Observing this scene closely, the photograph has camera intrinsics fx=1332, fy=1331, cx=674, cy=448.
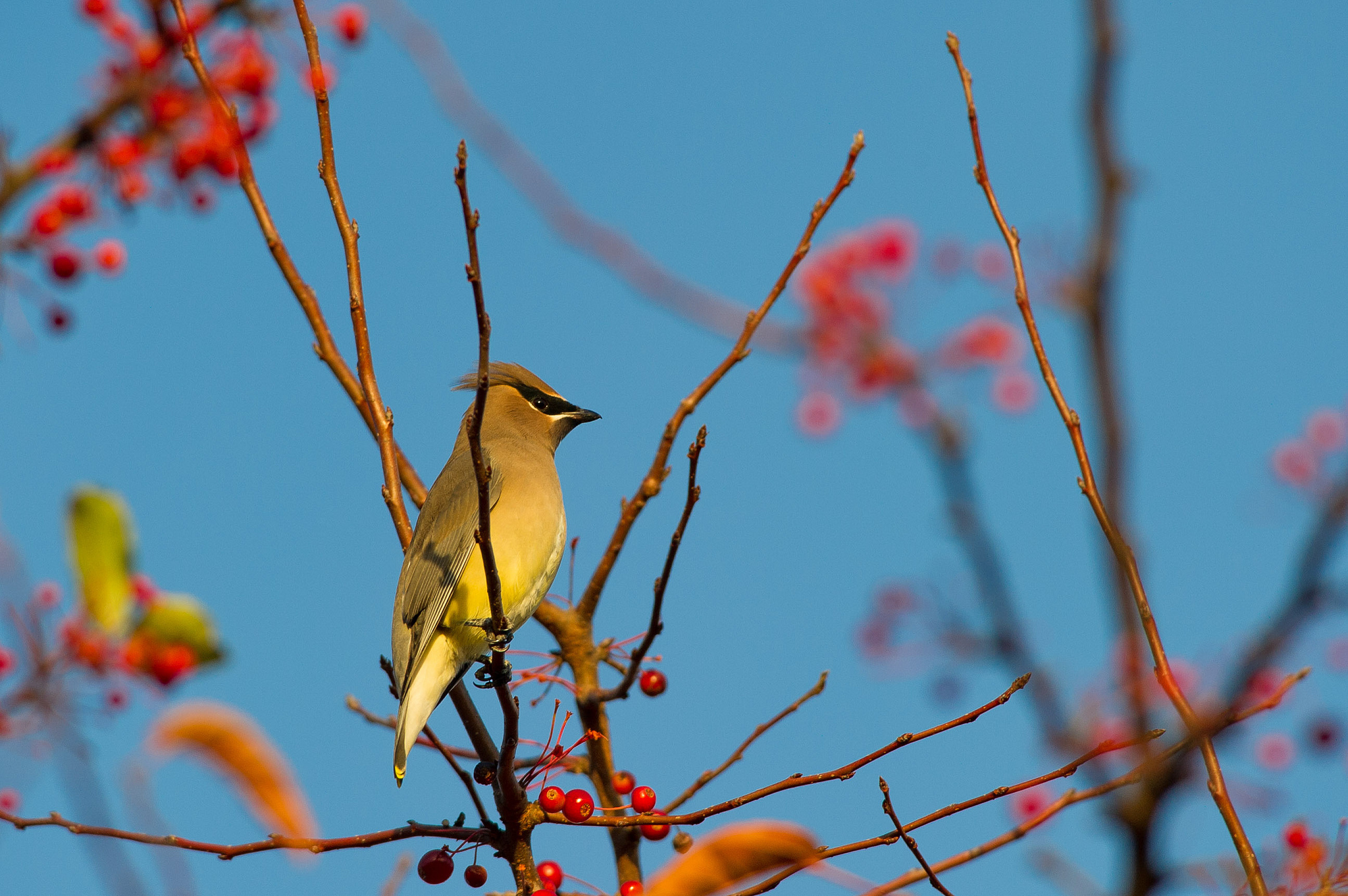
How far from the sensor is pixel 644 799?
307 cm

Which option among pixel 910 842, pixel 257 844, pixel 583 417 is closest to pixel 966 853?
pixel 910 842

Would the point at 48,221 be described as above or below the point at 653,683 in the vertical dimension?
above

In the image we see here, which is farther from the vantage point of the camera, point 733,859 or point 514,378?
point 514,378


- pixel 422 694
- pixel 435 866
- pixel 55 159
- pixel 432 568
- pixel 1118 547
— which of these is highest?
pixel 55 159

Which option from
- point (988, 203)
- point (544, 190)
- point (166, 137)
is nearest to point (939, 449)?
point (988, 203)

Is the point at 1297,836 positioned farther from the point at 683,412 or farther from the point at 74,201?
the point at 74,201

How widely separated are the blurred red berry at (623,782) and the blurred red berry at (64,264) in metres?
2.67

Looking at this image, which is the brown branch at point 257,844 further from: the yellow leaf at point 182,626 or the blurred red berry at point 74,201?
the blurred red berry at point 74,201

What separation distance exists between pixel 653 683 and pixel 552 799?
0.93 m

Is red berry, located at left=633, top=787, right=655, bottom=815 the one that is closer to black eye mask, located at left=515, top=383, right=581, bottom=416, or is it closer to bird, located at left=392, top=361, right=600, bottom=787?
bird, located at left=392, top=361, right=600, bottom=787

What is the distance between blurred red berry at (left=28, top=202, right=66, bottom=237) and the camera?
449cm

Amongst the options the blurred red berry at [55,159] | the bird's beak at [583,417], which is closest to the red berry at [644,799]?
the bird's beak at [583,417]

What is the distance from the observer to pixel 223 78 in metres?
4.75

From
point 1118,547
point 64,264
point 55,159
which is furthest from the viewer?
point 64,264
